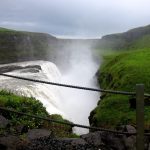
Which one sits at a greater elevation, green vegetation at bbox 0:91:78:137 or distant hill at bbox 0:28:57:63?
distant hill at bbox 0:28:57:63

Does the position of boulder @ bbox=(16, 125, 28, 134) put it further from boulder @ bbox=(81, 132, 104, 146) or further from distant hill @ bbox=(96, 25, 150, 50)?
distant hill @ bbox=(96, 25, 150, 50)

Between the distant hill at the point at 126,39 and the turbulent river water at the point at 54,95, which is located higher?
the distant hill at the point at 126,39

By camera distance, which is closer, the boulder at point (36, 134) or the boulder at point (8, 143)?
the boulder at point (8, 143)

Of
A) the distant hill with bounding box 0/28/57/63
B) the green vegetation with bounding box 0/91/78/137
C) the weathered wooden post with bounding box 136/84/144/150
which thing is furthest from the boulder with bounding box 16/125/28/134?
the distant hill with bounding box 0/28/57/63

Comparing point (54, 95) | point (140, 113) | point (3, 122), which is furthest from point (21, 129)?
point (54, 95)

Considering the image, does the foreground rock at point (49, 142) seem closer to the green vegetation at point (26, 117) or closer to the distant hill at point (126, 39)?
the green vegetation at point (26, 117)

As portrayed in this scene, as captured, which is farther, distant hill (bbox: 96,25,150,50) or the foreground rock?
distant hill (bbox: 96,25,150,50)

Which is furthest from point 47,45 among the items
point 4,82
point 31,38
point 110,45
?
point 4,82

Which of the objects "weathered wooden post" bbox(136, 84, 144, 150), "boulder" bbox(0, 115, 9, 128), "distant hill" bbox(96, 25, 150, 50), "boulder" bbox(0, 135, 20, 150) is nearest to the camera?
"weathered wooden post" bbox(136, 84, 144, 150)

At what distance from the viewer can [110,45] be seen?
623 ft

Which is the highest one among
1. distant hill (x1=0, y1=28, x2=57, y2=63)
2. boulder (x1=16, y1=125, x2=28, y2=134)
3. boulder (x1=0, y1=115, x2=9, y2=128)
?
distant hill (x1=0, y1=28, x2=57, y2=63)

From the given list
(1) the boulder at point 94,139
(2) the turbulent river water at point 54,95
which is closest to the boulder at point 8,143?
(1) the boulder at point 94,139

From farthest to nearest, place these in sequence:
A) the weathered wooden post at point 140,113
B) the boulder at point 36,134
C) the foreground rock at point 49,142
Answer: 1. the boulder at point 36,134
2. the foreground rock at point 49,142
3. the weathered wooden post at point 140,113

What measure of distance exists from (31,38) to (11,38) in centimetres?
775
